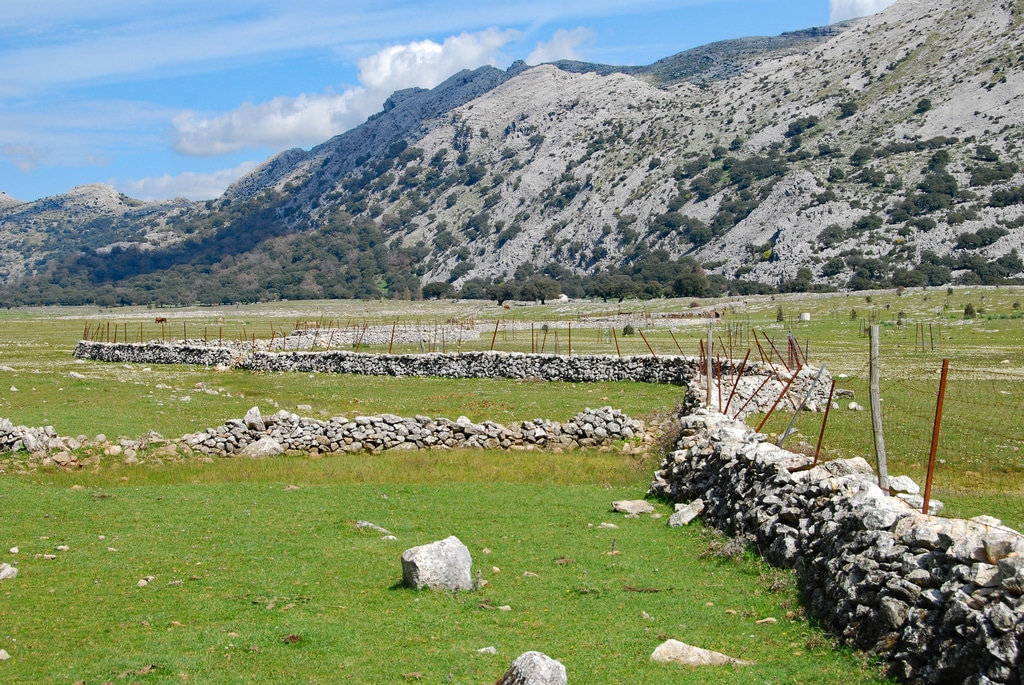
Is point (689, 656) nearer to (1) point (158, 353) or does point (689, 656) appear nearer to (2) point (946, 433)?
(2) point (946, 433)

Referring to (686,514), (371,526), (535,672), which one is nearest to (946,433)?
(686,514)

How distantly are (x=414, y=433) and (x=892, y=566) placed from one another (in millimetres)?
16277

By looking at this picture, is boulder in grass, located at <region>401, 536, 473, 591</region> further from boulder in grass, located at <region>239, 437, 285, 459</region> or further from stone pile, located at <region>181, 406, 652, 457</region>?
stone pile, located at <region>181, 406, 652, 457</region>

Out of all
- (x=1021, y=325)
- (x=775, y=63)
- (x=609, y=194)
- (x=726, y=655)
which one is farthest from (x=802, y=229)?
(x=726, y=655)

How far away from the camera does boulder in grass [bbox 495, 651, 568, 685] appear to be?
6461 millimetres

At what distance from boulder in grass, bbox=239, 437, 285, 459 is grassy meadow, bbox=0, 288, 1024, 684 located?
111cm

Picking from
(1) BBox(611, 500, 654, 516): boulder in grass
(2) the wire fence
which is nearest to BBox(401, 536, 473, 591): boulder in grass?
(1) BBox(611, 500, 654, 516): boulder in grass

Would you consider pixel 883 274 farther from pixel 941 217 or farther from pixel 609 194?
pixel 609 194

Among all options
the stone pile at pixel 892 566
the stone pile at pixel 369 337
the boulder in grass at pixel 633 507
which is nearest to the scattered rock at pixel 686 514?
the boulder in grass at pixel 633 507

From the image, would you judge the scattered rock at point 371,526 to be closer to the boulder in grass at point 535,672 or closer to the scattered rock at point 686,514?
the scattered rock at point 686,514

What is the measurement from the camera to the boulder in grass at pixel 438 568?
1048cm

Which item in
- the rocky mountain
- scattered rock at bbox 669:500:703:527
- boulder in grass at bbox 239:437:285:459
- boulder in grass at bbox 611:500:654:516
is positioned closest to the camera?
scattered rock at bbox 669:500:703:527

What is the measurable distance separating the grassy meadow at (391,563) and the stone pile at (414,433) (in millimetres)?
1156

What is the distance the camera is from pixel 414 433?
23234mm
